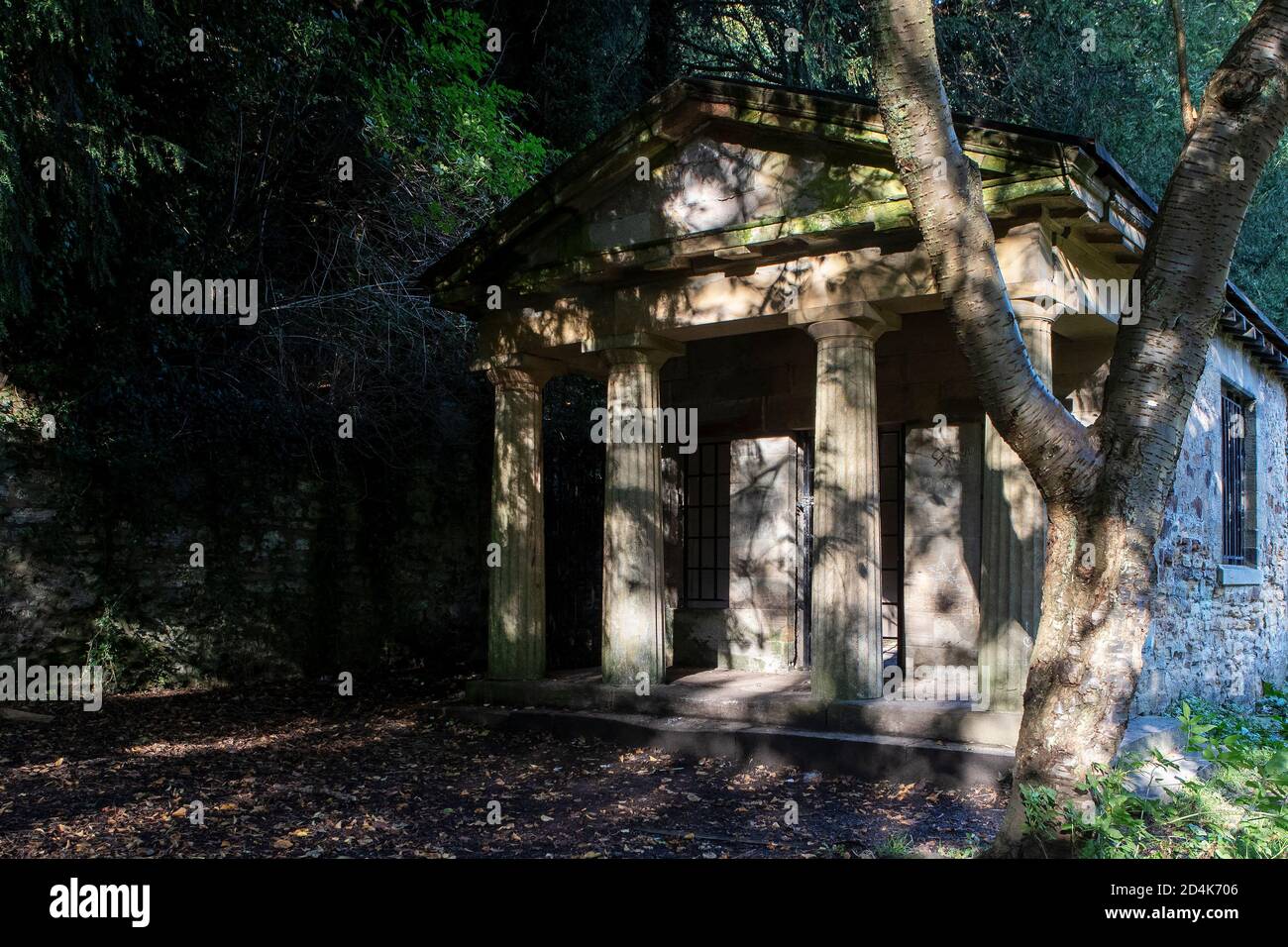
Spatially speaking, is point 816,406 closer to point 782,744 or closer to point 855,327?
point 855,327

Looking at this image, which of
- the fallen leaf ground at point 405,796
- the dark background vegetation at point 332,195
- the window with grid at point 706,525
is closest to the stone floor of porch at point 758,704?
the fallen leaf ground at point 405,796

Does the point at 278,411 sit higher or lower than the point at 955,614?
higher

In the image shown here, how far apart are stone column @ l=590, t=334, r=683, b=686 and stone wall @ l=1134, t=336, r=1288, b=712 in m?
4.17

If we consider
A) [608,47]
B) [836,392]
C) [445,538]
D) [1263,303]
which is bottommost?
[445,538]

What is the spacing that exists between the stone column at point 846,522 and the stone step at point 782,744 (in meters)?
0.53

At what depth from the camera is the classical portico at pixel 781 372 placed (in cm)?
761

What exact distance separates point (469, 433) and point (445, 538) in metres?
1.41

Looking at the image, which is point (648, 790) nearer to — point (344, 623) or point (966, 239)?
point (966, 239)

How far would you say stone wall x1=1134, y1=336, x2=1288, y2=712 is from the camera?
29.4ft

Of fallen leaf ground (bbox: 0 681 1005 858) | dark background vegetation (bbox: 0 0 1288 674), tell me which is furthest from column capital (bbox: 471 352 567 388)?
fallen leaf ground (bbox: 0 681 1005 858)

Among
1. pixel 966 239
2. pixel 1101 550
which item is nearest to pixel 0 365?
pixel 966 239

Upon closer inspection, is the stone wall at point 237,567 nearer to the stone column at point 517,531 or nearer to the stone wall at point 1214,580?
the stone column at point 517,531

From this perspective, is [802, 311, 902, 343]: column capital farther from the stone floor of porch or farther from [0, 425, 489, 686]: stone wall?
[0, 425, 489, 686]: stone wall

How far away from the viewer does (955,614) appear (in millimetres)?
9602
